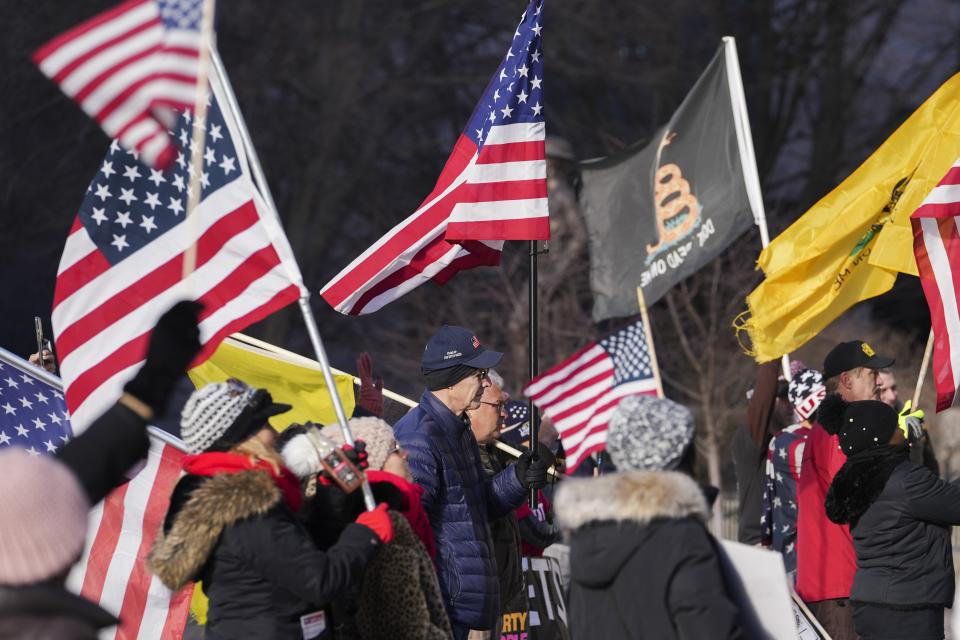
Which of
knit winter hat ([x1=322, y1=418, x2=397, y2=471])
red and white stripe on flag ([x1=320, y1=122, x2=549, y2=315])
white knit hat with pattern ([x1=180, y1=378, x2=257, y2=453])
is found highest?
red and white stripe on flag ([x1=320, y1=122, x2=549, y2=315])

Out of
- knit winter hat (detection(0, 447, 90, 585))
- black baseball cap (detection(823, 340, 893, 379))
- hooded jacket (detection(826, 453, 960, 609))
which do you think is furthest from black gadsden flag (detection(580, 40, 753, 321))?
knit winter hat (detection(0, 447, 90, 585))

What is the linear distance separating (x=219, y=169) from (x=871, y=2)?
1888 cm

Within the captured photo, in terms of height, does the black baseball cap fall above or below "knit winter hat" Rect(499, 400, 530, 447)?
above

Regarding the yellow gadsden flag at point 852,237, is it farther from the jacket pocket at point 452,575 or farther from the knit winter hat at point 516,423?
the jacket pocket at point 452,575

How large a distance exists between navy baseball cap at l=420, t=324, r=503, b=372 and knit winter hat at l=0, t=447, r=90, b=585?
3.66m

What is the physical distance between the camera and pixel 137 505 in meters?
6.77

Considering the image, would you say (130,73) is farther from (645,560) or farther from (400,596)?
(645,560)

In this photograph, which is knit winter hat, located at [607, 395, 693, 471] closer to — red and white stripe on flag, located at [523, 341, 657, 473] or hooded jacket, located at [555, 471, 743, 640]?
hooded jacket, located at [555, 471, 743, 640]

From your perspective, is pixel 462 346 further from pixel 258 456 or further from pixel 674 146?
pixel 674 146

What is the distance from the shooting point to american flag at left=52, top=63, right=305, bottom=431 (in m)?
5.46

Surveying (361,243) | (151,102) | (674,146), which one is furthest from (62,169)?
(151,102)

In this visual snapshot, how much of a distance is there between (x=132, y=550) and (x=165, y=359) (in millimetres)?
3339

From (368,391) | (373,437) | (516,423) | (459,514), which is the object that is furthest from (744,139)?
(373,437)

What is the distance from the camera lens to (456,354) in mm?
6805
